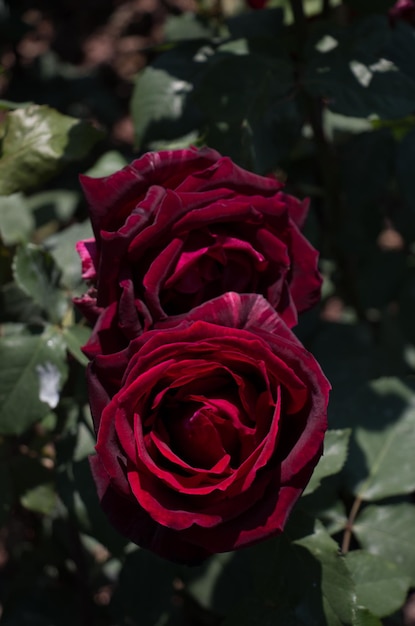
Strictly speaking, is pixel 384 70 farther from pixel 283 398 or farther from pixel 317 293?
pixel 283 398

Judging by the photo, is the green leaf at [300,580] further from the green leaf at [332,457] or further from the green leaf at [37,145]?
the green leaf at [37,145]

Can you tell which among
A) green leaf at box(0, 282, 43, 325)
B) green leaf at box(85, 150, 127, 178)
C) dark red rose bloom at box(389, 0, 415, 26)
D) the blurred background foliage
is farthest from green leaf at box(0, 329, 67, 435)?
dark red rose bloom at box(389, 0, 415, 26)

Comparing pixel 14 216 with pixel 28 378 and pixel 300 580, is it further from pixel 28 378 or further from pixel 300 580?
pixel 300 580

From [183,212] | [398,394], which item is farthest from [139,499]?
[398,394]

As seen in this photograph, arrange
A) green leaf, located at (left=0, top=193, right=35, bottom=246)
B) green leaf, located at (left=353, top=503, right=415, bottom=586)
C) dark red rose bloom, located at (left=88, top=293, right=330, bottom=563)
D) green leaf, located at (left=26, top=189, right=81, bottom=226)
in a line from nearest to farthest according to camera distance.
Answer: dark red rose bloom, located at (left=88, top=293, right=330, bottom=563)
green leaf, located at (left=353, top=503, right=415, bottom=586)
green leaf, located at (left=0, top=193, right=35, bottom=246)
green leaf, located at (left=26, top=189, right=81, bottom=226)

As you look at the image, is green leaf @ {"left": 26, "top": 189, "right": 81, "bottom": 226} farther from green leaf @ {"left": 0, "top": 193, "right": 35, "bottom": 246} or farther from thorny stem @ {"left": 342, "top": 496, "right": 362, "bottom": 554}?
thorny stem @ {"left": 342, "top": 496, "right": 362, "bottom": 554}

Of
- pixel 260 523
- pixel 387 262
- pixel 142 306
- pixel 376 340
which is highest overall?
pixel 142 306
